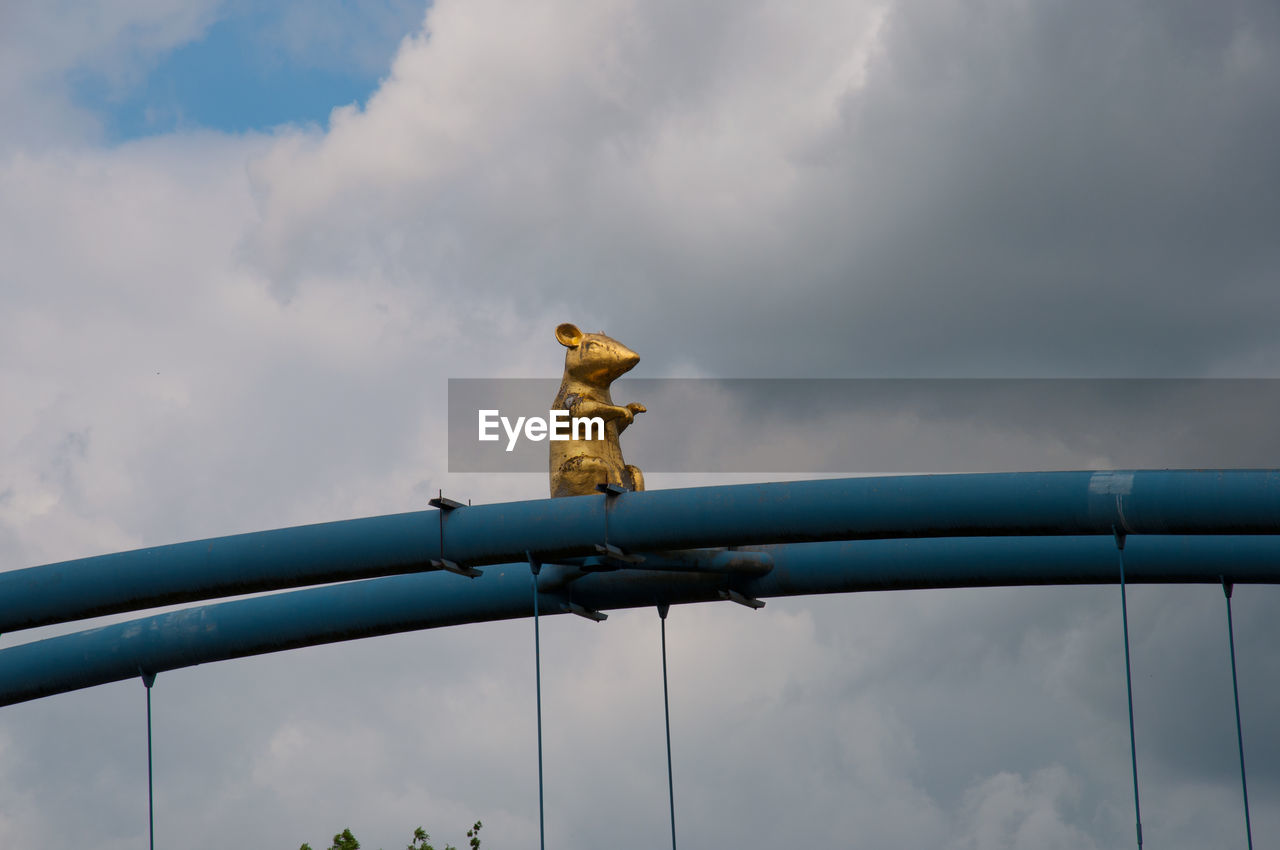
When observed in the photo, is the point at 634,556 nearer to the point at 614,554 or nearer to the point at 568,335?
the point at 614,554

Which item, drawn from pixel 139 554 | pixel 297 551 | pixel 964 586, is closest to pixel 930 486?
pixel 964 586

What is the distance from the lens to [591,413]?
19328 mm

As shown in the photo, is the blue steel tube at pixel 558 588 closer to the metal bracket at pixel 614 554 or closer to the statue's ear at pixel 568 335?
the metal bracket at pixel 614 554

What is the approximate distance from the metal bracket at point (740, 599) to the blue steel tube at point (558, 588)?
6cm

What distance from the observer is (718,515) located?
17.5 m

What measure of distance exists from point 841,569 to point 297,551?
497 cm

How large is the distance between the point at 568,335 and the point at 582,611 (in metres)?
2.59

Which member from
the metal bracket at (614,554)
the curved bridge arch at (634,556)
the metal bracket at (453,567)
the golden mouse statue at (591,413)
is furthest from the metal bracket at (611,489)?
the metal bracket at (453,567)

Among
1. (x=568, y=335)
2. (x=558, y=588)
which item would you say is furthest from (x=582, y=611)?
(x=568, y=335)

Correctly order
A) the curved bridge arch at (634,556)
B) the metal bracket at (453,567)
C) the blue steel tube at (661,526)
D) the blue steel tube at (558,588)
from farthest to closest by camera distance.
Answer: the blue steel tube at (558,588)
the metal bracket at (453,567)
the curved bridge arch at (634,556)
the blue steel tube at (661,526)

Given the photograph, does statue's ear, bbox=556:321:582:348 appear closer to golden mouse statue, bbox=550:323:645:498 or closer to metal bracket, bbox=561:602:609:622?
golden mouse statue, bbox=550:323:645:498

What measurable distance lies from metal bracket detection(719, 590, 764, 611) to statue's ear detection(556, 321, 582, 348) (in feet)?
8.89

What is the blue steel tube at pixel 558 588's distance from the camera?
62.0 ft

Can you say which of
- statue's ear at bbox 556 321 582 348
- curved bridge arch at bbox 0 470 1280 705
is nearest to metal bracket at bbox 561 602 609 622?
curved bridge arch at bbox 0 470 1280 705
